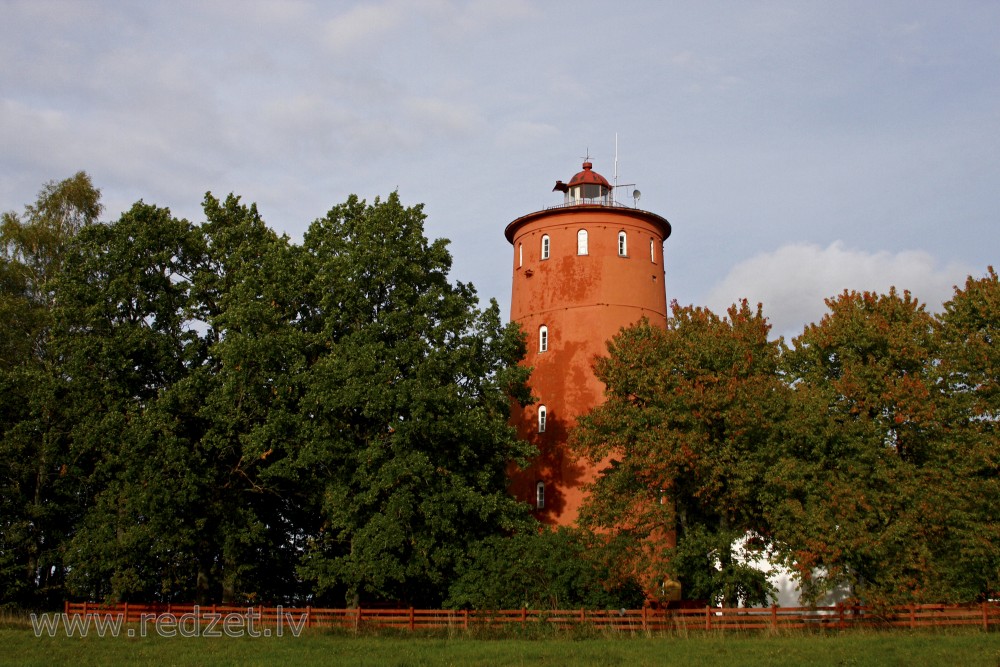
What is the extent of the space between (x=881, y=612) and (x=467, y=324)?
16.0 metres

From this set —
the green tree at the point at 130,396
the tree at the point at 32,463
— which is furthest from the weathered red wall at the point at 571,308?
the tree at the point at 32,463

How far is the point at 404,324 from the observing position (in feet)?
111

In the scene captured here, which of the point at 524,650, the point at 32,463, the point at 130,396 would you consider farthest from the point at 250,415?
the point at 524,650

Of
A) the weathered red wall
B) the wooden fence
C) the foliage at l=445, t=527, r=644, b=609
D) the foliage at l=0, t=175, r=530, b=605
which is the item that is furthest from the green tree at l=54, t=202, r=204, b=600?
the weathered red wall

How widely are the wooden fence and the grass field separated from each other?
1.25m

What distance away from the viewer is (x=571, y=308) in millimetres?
41000

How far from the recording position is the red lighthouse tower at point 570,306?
39.8 m

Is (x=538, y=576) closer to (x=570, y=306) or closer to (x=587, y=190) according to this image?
Answer: (x=570, y=306)

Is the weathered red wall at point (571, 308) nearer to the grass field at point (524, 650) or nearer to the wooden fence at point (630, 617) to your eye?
the wooden fence at point (630, 617)

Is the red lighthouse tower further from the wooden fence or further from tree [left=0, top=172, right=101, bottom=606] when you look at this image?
tree [left=0, top=172, right=101, bottom=606]

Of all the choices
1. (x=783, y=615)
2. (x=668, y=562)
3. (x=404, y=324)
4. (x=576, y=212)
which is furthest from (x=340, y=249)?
(x=783, y=615)

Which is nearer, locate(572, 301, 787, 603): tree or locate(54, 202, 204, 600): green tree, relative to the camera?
locate(572, 301, 787, 603): tree

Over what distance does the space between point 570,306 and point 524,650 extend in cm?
1870

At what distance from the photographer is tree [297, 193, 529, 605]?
104 feet
